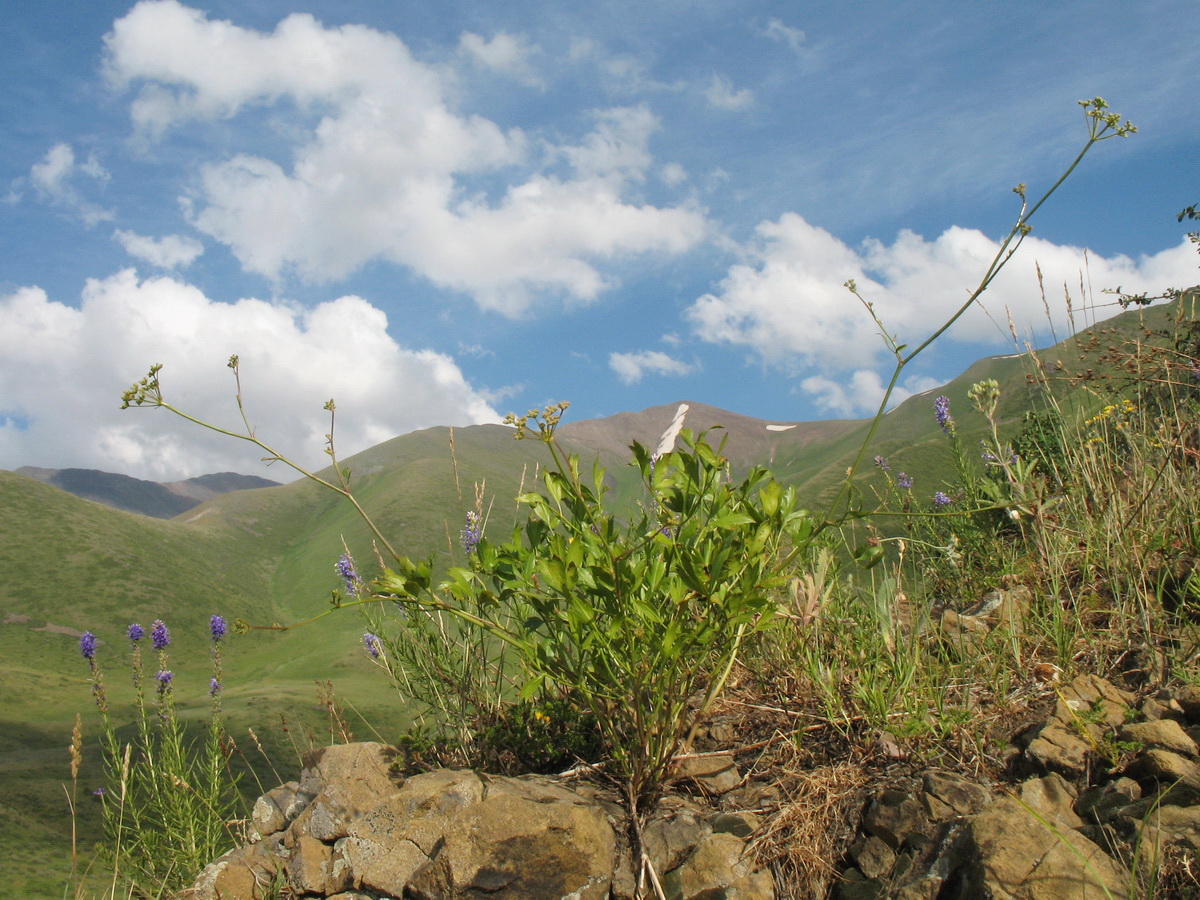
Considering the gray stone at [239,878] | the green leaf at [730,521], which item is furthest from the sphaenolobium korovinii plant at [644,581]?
the gray stone at [239,878]

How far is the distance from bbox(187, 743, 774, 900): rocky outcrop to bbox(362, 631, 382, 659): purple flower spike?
1.39m

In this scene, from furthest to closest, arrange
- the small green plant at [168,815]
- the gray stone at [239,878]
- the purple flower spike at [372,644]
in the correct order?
the purple flower spike at [372,644], the small green plant at [168,815], the gray stone at [239,878]

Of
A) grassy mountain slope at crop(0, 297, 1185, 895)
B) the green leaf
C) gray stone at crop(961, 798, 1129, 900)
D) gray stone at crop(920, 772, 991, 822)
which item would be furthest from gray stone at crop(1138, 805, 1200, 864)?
grassy mountain slope at crop(0, 297, 1185, 895)

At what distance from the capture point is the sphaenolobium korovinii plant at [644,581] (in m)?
2.44

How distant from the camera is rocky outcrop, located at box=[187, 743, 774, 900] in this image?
2.53 meters

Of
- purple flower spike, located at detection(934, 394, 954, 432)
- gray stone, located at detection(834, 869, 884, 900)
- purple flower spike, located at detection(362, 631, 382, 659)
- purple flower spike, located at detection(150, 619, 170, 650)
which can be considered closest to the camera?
gray stone, located at detection(834, 869, 884, 900)

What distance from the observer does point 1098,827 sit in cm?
222

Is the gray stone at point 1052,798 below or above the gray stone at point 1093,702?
below

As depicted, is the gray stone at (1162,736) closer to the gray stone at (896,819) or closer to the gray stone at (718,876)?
the gray stone at (896,819)

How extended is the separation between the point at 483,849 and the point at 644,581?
3.97ft

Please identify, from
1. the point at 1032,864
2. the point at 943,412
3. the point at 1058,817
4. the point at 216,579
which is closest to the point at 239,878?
the point at 1032,864

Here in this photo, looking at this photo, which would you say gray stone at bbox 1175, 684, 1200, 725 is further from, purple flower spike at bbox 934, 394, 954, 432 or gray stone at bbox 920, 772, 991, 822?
purple flower spike at bbox 934, 394, 954, 432

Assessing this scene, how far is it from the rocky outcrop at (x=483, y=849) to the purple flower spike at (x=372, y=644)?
1387 millimetres

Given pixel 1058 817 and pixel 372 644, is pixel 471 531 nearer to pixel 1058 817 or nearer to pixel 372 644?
pixel 372 644
